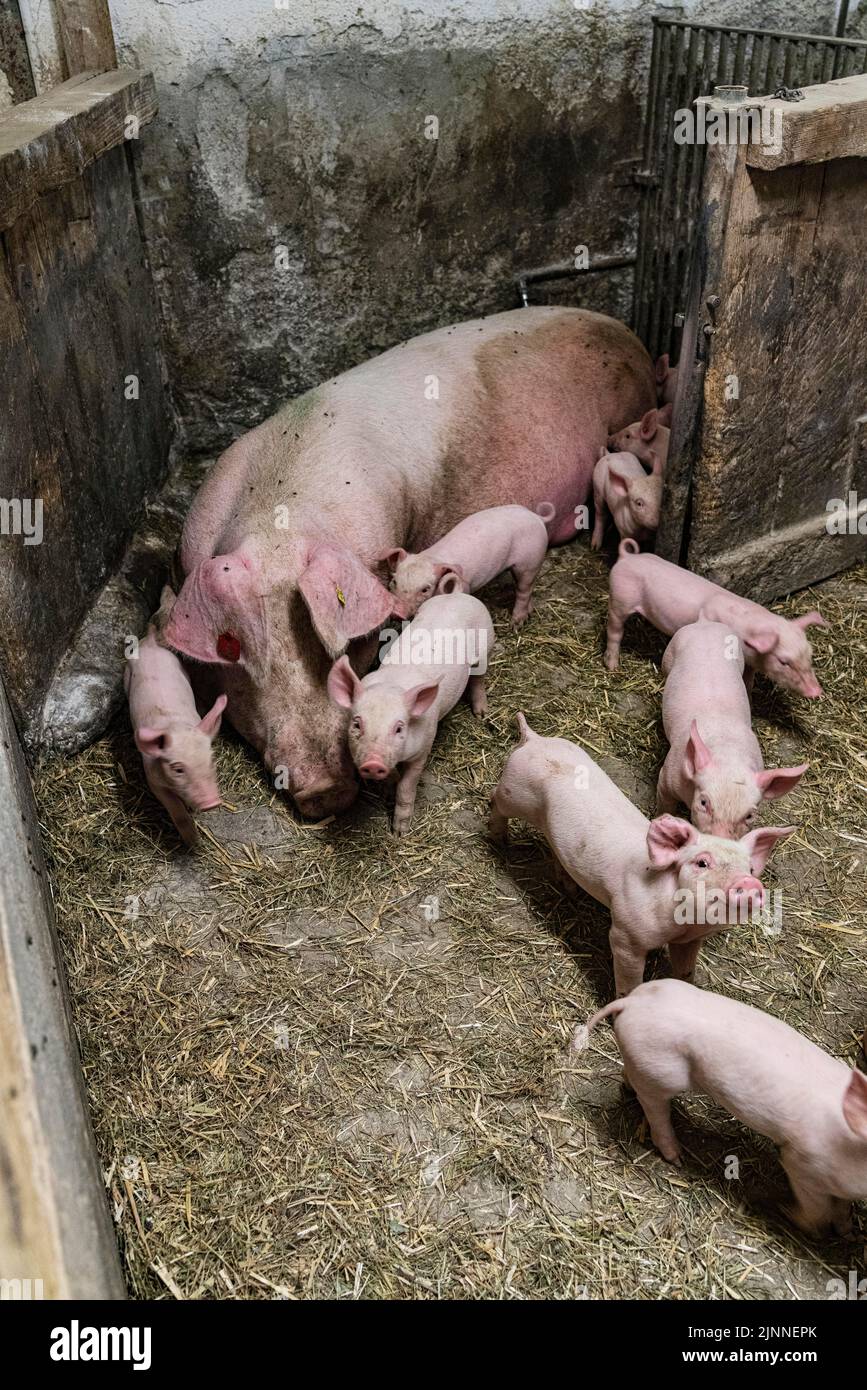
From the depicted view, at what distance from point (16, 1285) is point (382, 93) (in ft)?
15.3

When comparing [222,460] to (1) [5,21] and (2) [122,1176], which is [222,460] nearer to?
(1) [5,21]

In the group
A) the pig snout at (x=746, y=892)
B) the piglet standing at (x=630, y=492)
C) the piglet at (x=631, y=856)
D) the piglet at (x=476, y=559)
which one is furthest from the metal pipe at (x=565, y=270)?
the pig snout at (x=746, y=892)

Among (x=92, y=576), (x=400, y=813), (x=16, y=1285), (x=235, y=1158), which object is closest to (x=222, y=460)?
(x=92, y=576)

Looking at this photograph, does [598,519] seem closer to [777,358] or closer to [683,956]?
[777,358]

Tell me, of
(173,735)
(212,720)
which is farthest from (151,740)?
(212,720)

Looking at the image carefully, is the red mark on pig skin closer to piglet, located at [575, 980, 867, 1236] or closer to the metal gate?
piglet, located at [575, 980, 867, 1236]

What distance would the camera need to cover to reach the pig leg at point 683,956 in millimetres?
2857

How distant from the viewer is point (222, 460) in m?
4.25

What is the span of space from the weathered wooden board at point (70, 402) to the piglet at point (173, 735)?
0.39m

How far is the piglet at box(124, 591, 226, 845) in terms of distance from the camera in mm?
3221

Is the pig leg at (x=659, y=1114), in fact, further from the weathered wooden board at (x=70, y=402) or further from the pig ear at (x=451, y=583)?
the weathered wooden board at (x=70, y=402)

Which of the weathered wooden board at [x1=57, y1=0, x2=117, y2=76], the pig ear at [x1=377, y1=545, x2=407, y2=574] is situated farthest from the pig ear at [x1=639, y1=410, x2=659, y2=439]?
the weathered wooden board at [x1=57, y1=0, x2=117, y2=76]

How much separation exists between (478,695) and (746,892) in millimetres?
1795

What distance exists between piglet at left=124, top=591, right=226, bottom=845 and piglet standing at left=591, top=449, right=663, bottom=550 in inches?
79.0
